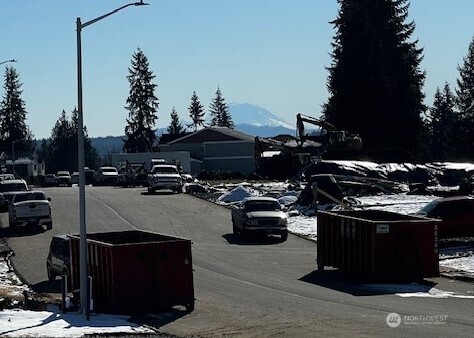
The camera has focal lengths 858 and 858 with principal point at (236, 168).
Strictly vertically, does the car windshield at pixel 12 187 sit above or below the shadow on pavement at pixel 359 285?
above

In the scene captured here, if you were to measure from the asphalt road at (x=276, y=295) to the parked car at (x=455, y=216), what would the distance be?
4.96 meters

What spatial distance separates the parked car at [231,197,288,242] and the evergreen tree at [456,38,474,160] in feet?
193

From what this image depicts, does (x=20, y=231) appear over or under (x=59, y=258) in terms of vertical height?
under

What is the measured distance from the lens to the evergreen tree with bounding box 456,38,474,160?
92.7 meters

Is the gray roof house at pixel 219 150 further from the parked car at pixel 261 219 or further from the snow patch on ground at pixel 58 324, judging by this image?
the snow patch on ground at pixel 58 324

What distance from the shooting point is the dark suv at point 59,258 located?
24625 mm

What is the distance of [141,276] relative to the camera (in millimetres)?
19859

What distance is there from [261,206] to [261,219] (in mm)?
1126

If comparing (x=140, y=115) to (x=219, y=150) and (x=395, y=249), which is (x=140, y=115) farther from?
(x=395, y=249)

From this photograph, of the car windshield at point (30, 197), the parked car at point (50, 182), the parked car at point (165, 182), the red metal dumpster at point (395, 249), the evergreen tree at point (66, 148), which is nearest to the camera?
the red metal dumpster at point (395, 249)

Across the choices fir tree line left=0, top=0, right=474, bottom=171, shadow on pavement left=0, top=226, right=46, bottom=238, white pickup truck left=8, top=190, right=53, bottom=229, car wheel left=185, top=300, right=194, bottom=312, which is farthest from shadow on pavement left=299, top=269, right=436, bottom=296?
fir tree line left=0, top=0, right=474, bottom=171

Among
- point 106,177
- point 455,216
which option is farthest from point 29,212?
point 106,177

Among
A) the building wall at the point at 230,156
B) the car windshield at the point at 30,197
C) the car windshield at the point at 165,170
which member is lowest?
the car windshield at the point at 30,197

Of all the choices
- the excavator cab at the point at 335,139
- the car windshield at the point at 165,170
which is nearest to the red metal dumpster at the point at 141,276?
the car windshield at the point at 165,170
